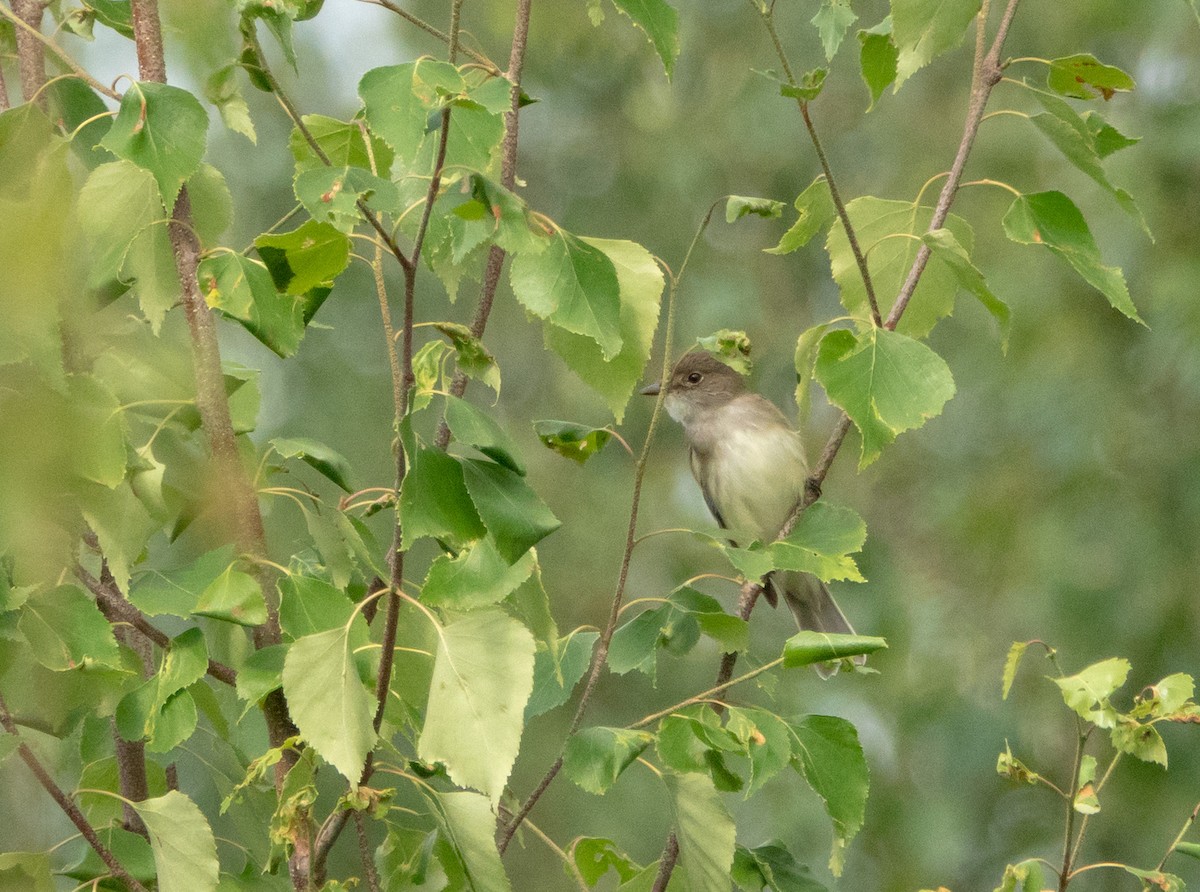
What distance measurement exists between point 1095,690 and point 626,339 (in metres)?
0.84

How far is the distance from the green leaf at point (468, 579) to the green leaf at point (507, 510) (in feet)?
0.36

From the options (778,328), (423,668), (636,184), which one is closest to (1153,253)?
(778,328)

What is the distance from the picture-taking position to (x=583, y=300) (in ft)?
5.85

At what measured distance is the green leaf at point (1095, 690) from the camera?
2.16 meters

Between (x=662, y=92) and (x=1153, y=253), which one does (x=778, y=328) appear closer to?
(x=662, y=92)

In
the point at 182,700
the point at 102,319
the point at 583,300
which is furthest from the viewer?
the point at 102,319

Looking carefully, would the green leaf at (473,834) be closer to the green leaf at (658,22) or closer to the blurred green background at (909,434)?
the green leaf at (658,22)

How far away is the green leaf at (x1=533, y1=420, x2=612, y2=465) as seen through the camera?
2164mm

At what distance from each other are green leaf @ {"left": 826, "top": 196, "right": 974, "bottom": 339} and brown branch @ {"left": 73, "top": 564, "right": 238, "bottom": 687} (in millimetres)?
1167

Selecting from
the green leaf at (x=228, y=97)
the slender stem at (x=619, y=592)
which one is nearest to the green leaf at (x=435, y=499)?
the slender stem at (x=619, y=592)

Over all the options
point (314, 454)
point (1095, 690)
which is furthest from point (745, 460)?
point (314, 454)

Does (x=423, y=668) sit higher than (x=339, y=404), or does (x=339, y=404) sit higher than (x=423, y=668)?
(x=423, y=668)

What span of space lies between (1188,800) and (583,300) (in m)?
5.06

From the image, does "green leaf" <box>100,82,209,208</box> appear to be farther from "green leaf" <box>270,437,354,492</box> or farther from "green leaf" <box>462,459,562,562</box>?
"green leaf" <box>462,459,562,562</box>
